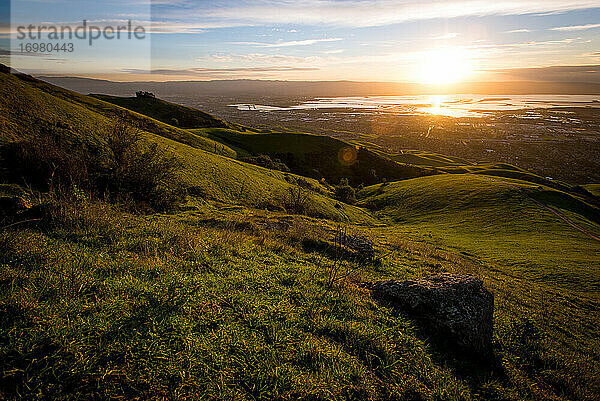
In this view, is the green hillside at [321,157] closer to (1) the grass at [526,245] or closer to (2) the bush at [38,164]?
(1) the grass at [526,245]

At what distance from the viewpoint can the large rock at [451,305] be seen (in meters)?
6.86

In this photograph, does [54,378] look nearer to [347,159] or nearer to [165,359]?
[165,359]

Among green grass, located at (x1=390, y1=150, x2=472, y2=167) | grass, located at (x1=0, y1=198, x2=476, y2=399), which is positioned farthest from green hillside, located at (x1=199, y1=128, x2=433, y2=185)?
grass, located at (x1=0, y1=198, x2=476, y2=399)

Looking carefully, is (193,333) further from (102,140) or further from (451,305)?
(102,140)

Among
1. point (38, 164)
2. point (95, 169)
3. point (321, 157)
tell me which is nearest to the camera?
point (38, 164)

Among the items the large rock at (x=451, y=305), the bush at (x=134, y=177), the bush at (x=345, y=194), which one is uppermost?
the bush at (x=134, y=177)

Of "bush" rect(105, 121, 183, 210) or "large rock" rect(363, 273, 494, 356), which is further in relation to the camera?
"bush" rect(105, 121, 183, 210)

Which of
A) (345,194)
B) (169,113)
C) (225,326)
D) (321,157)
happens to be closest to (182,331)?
(225,326)

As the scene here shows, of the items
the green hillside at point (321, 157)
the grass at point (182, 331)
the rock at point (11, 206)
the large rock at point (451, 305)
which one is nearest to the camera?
the grass at point (182, 331)

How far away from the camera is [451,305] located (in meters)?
7.41

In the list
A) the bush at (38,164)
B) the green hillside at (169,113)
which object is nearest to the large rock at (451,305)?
the bush at (38,164)

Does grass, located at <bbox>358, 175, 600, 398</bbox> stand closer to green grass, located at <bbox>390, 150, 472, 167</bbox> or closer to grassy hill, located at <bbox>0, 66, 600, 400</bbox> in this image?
grassy hill, located at <bbox>0, 66, 600, 400</bbox>

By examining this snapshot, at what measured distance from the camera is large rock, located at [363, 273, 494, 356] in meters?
6.86

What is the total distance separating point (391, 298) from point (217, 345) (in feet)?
17.3
